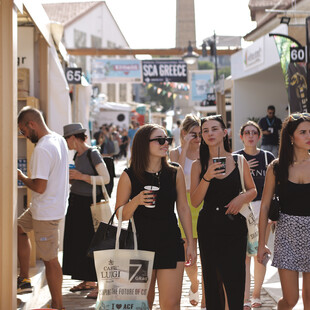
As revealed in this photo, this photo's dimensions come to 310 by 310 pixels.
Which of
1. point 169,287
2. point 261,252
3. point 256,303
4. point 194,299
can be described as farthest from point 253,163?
point 169,287

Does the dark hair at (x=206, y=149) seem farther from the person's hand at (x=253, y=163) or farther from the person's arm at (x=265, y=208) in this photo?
the person's hand at (x=253, y=163)

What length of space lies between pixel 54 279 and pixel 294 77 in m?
8.13

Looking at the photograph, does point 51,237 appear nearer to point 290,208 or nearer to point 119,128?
point 290,208

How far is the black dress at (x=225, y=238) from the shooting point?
4500 millimetres

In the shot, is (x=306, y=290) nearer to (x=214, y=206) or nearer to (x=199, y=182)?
(x=214, y=206)

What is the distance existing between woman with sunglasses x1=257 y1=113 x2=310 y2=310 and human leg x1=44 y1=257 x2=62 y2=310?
6.62ft

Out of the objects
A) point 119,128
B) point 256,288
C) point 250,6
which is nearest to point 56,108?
point 256,288

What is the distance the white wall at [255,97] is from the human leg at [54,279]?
659 inches

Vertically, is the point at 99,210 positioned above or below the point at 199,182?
below

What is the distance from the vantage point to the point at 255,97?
72.2 ft

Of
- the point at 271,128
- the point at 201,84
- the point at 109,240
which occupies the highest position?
the point at 201,84

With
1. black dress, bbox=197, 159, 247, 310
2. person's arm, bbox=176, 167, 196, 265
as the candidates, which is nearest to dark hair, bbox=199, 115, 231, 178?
black dress, bbox=197, 159, 247, 310

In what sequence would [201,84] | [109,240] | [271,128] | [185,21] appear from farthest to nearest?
[185,21] < [201,84] < [271,128] < [109,240]

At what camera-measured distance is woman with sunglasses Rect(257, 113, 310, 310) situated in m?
4.27
